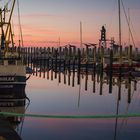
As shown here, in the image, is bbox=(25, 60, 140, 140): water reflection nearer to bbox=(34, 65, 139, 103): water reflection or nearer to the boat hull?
bbox=(34, 65, 139, 103): water reflection

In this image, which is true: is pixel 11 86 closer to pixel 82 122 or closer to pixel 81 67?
pixel 82 122

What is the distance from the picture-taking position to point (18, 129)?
66.5 feet

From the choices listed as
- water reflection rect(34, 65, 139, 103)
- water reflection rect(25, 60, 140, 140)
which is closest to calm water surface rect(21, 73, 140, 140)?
water reflection rect(25, 60, 140, 140)

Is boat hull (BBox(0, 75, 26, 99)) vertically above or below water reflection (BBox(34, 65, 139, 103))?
above

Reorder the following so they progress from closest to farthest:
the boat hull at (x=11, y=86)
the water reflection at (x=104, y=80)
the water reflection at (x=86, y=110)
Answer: the water reflection at (x=86, y=110)
the boat hull at (x=11, y=86)
the water reflection at (x=104, y=80)

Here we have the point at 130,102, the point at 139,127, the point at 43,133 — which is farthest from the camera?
the point at 130,102

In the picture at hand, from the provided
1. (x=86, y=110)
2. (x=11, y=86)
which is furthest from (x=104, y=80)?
(x=11, y=86)

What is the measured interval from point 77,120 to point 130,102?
33.4 feet

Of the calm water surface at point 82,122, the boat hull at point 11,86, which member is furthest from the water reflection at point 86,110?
the boat hull at point 11,86

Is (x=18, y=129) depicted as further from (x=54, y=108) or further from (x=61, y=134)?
(x=54, y=108)

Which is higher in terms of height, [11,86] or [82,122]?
[11,86]

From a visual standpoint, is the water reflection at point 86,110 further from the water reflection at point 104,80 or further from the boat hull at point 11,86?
the boat hull at point 11,86

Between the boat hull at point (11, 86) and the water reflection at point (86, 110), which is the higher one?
the boat hull at point (11, 86)

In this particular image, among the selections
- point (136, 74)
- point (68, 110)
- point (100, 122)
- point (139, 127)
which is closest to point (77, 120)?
point (100, 122)
